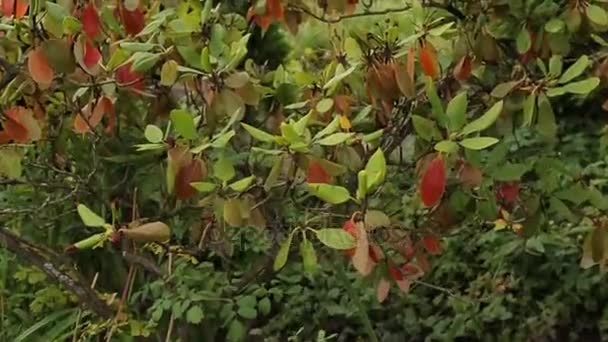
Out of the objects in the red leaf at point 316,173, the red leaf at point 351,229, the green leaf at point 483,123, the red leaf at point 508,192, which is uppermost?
the green leaf at point 483,123

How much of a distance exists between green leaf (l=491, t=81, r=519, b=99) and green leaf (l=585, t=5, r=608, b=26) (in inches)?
8.9

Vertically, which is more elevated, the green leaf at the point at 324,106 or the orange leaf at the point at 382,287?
the green leaf at the point at 324,106

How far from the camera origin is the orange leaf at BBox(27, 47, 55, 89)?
8.48ft

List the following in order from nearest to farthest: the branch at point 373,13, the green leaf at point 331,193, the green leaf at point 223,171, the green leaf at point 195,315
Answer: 1. the green leaf at point 331,193
2. the green leaf at point 223,171
3. the branch at point 373,13
4. the green leaf at point 195,315

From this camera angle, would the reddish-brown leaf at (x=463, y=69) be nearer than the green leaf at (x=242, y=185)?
No

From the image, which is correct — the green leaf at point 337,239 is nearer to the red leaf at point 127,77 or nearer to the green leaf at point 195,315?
the red leaf at point 127,77

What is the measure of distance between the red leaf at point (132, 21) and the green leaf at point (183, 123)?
1.66ft

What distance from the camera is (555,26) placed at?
2.87m

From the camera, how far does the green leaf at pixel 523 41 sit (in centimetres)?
294

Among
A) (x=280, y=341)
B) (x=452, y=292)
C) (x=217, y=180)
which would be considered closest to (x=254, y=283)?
(x=280, y=341)

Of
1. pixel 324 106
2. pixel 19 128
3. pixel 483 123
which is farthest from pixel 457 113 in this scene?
pixel 19 128

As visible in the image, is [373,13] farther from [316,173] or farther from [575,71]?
[316,173]

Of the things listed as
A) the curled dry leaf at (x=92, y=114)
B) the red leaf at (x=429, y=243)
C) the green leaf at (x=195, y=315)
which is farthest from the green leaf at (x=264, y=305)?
the curled dry leaf at (x=92, y=114)

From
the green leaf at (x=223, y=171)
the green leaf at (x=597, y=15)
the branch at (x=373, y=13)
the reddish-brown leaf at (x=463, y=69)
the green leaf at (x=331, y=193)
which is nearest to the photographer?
the green leaf at (x=331, y=193)
